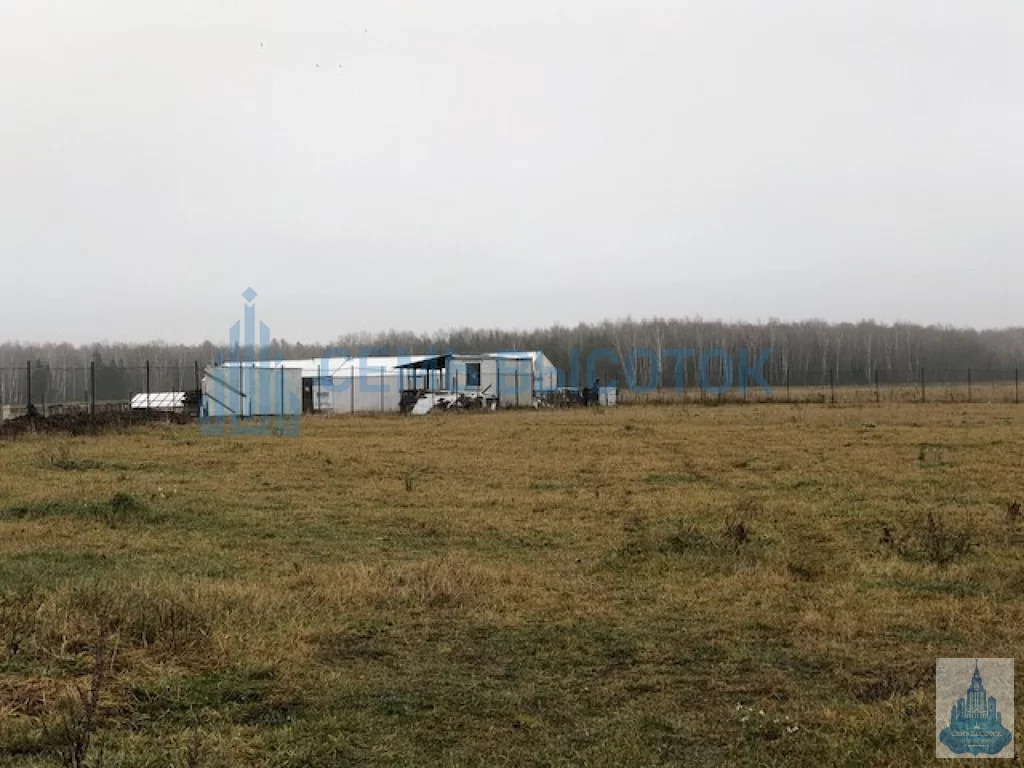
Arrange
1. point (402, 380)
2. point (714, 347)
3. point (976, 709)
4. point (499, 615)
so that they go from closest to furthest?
point (976, 709) → point (499, 615) → point (402, 380) → point (714, 347)

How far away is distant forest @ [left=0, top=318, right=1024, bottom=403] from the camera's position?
82375 millimetres

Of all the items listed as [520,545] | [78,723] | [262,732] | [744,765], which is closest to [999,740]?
[744,765]

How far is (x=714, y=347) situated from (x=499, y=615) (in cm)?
8665

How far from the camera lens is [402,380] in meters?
41.5

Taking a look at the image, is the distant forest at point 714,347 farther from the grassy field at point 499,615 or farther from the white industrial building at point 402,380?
the grassy field at point 499,615

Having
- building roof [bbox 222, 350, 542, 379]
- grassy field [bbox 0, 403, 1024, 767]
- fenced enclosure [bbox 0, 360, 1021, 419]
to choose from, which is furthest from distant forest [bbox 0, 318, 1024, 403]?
Result: grassy field [bbox 0, 403, 1024, 767]

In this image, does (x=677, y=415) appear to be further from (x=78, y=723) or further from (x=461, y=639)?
(x=78, y=723)

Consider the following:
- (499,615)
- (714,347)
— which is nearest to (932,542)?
(499,615)

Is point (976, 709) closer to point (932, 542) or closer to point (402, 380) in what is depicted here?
point (932, 542)

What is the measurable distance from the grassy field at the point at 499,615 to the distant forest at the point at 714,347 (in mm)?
61136

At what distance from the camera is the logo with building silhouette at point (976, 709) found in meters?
3.78

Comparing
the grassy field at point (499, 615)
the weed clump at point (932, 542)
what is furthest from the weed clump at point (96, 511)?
the weed clump at point (932, 542)

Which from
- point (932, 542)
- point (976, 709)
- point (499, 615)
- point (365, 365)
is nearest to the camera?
point (976, 709)

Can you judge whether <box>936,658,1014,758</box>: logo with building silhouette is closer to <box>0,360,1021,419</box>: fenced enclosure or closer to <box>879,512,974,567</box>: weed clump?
<box>879,512,974,567</box>: weed clump
